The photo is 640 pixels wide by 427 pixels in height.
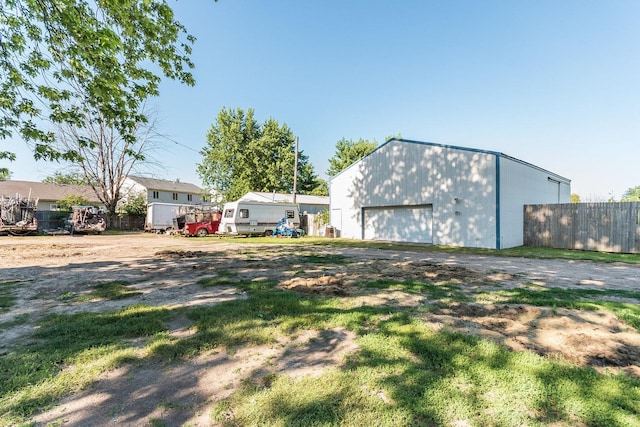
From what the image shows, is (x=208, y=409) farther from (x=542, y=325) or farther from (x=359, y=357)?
(x=542, y=325)

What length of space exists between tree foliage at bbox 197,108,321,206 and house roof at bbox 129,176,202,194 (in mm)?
5258

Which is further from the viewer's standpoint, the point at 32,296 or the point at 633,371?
the point at 32,296

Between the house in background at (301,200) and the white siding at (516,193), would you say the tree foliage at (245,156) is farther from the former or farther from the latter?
the white siding at (516,193)

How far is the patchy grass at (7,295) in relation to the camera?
14.8ft

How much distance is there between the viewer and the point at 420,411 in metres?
2.07

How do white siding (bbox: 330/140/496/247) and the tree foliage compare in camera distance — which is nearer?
white siding (bbox: 330/140/496/247)

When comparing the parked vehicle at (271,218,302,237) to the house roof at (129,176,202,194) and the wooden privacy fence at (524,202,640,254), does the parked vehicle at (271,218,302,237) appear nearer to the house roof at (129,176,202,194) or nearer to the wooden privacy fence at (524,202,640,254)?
the wooden privacy fence at (524,202,640,254)

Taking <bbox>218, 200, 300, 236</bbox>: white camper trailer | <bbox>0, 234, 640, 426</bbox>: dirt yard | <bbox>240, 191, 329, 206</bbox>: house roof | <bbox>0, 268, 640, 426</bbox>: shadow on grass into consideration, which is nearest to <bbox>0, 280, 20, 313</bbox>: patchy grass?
<bbox>0, 234, 640, 426</bbox>: dirt yard

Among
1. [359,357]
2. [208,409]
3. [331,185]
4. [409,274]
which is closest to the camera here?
[208,409]

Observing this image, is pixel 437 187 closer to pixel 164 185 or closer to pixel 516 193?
pixel 516 193

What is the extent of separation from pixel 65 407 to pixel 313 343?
6.85ft

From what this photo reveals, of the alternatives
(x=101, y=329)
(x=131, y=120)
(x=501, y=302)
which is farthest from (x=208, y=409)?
(x=131, y=120)

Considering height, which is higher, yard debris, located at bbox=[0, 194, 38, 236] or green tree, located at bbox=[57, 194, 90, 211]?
green tree, located at bbox=[57, 194, 90, 211]

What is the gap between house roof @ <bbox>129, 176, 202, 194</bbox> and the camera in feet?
131
